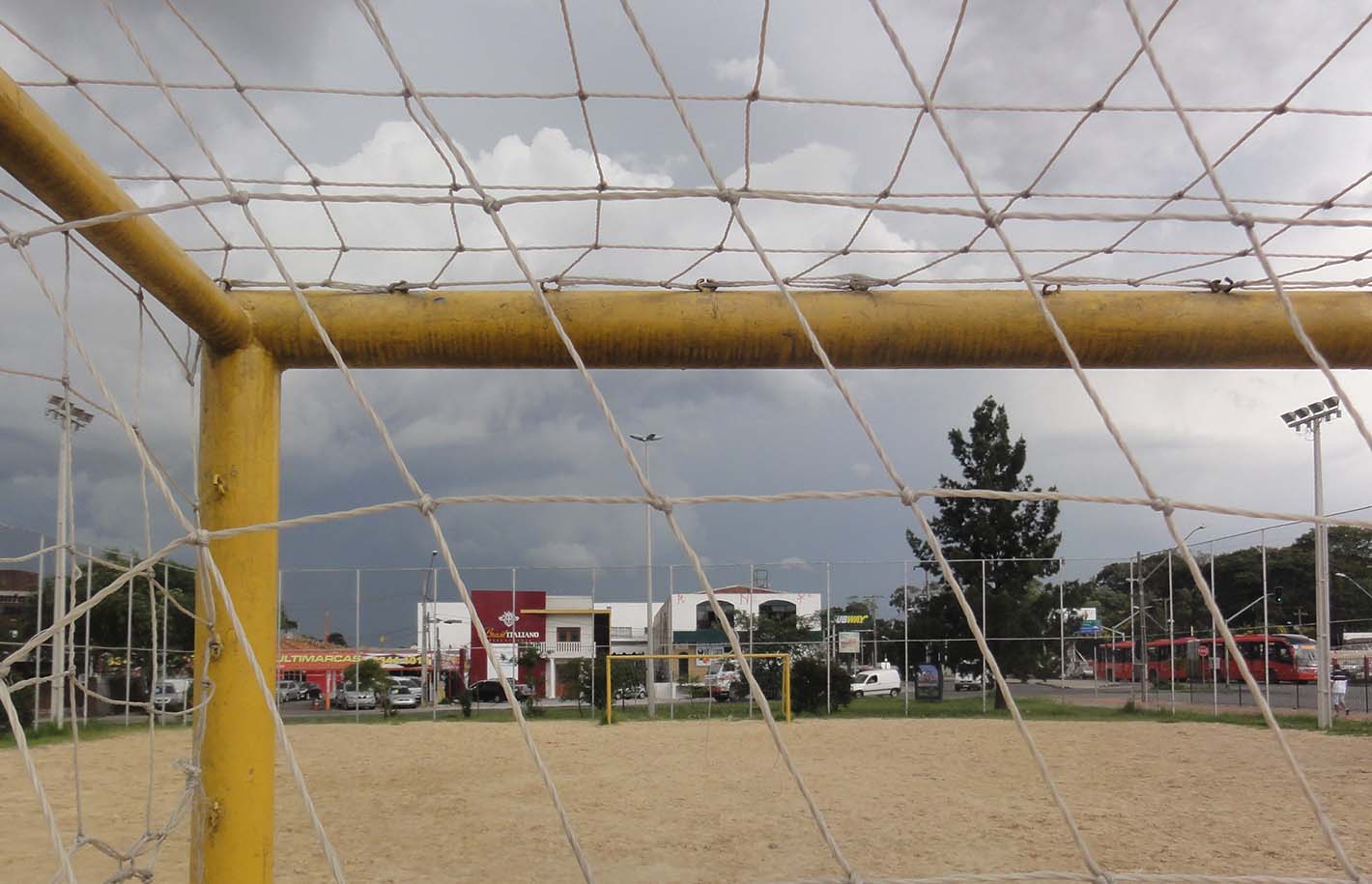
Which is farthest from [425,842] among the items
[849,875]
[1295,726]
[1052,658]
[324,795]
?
[1052,658]

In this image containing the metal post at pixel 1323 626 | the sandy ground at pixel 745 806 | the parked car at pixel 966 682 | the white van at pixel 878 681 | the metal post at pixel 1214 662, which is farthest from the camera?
the parked car at pixel 966 682

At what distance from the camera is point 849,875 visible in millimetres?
1520

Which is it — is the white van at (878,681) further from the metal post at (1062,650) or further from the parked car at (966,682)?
the metal post at (1062,650)

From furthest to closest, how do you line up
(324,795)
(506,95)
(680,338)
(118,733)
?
1. (118,733)
2. (324,795)
3. (506,95)
4. (680,338)

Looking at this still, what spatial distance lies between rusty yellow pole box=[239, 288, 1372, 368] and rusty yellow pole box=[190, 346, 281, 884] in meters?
0.14

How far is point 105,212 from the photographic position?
1.71 meters

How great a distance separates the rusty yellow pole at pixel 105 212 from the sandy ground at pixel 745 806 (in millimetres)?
3067

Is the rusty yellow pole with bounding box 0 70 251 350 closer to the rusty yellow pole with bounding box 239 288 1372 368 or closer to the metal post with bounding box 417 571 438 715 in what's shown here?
the rusty yellow pole with bounding box 239 288 1372 368

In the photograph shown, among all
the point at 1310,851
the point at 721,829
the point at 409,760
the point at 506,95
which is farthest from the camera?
the point at 409,760

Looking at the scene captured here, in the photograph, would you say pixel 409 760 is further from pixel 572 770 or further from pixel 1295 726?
pixel 1295 726

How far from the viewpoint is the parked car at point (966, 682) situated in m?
19.4

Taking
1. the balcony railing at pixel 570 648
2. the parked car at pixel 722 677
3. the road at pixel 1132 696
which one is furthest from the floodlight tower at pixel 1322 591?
the balcony railing at pixel 570 648

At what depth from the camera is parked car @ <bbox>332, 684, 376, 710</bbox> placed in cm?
1791

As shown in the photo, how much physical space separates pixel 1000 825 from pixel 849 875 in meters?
4.87
